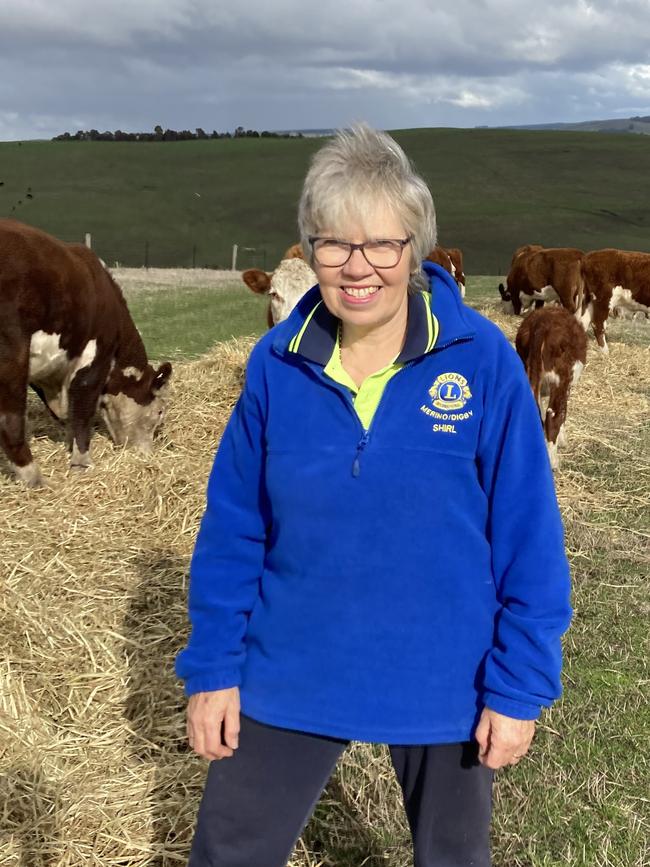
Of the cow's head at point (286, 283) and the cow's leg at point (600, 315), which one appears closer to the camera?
the cow's head at point (286, 283)

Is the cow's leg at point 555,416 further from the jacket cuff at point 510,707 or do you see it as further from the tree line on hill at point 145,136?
the tree line on hill at point 145,136

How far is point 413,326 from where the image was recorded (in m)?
1.95

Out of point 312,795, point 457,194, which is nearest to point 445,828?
point 312,795

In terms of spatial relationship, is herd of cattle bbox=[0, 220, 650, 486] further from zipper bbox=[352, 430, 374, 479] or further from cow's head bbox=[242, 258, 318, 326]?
zipper bbox=[352, 430, 374, 479]

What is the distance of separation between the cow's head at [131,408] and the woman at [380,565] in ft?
18.5

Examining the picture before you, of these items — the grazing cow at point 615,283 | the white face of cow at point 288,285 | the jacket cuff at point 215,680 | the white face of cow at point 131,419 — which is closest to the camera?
the jacket cuff at point 215,680

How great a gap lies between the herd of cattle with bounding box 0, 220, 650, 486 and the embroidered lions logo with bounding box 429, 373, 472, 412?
4890mm

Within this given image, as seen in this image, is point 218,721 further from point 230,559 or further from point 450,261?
point 450,261

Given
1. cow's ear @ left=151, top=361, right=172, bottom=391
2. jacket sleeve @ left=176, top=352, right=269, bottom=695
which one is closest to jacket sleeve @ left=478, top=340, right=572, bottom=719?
jacket sleeve @ left=176, top=352, right=269, bottom=695

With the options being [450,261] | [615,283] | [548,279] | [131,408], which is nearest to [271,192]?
[450,261]

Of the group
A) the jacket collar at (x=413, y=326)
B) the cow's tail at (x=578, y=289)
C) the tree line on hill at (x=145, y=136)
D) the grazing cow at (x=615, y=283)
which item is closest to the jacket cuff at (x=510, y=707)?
the jacket collar at (x=413, y=326)

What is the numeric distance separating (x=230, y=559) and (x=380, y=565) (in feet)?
1.18

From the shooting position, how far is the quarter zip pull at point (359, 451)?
1831 mm

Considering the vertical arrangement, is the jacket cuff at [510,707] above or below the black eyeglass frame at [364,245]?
below
